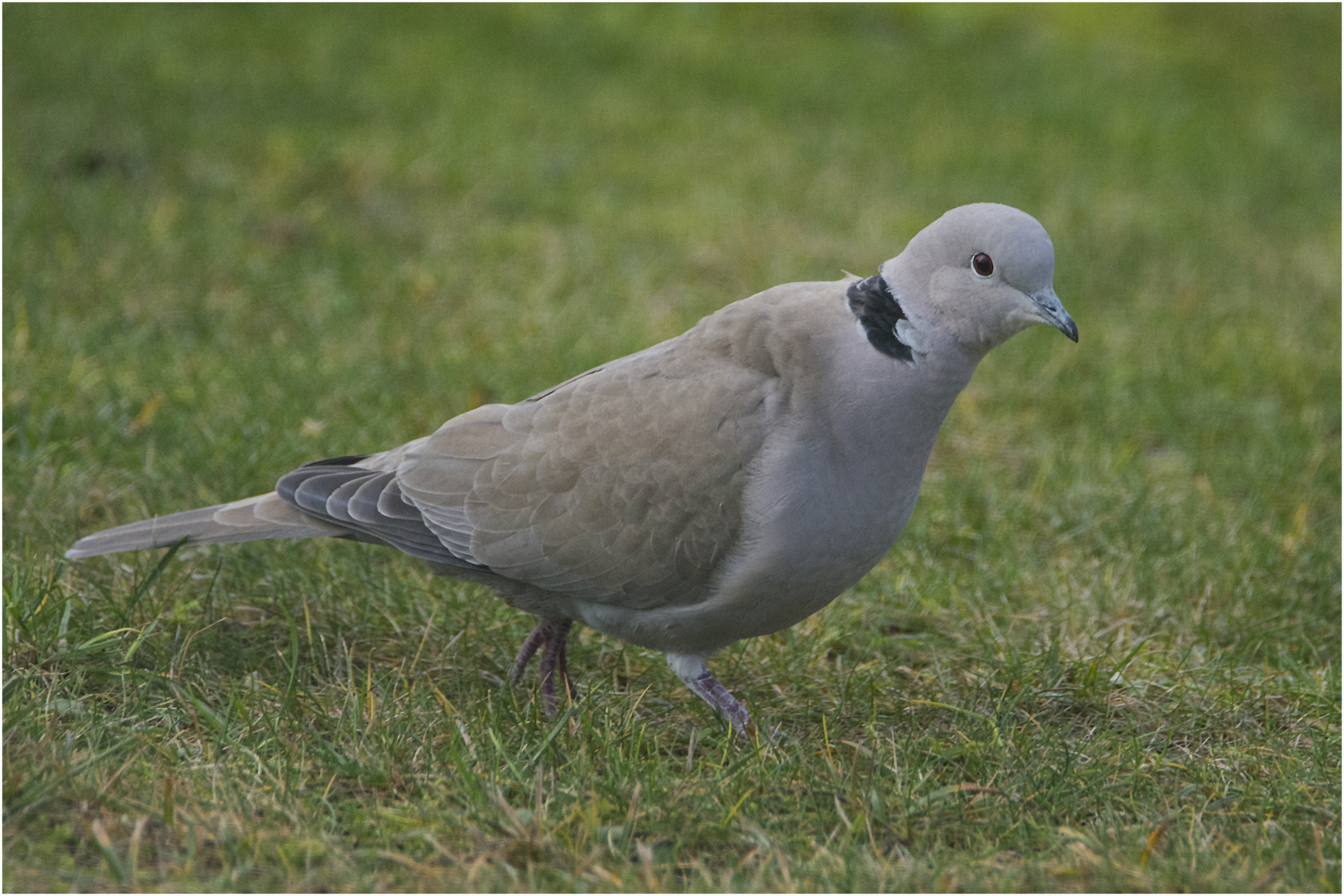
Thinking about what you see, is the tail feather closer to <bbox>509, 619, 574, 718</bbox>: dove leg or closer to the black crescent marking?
<bbox>509, 619, 574, 718</bbox>: dove leg

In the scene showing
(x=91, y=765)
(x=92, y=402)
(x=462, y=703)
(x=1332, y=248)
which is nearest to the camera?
(x=91, y=765)

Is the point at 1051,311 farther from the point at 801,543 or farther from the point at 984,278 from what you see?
the point at 801,543

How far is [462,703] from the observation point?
3217 mm

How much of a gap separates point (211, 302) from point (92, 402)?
103 cm

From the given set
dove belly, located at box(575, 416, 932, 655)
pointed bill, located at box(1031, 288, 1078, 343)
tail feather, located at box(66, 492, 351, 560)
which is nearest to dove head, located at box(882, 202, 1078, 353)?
pointed bill, located at box(1031, 288, 1078, 343)

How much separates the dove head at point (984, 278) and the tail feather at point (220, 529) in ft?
4.89

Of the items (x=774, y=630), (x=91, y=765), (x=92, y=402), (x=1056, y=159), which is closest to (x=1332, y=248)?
(x=1056, y=159)

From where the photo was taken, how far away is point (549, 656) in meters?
3.31

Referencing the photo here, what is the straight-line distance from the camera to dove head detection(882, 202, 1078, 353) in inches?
111

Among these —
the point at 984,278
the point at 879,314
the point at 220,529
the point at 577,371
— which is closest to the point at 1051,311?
the point at 984,278

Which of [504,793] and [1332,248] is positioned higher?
[1332,248]

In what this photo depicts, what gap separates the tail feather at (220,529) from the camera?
10.8ft

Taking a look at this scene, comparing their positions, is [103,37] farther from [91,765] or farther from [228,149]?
[91,765]

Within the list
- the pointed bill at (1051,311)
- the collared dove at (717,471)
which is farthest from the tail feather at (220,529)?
the pointed bill at (1051,311)
